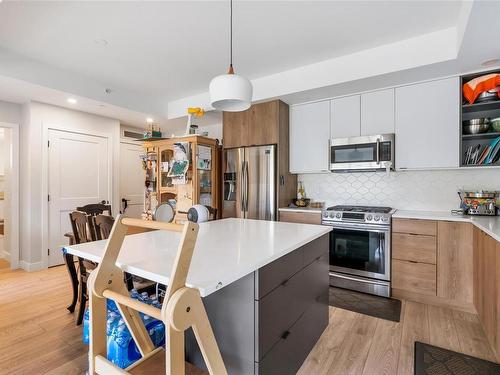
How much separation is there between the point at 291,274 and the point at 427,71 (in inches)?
97.8

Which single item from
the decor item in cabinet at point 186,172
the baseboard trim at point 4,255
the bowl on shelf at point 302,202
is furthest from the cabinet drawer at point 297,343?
the baseboard trim at point 4,255

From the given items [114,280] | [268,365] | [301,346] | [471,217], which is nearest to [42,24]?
[114,280]

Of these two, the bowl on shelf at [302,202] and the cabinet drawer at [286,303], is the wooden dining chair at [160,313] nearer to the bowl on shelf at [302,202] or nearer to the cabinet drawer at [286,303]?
the cabinet drawer at [286,303]

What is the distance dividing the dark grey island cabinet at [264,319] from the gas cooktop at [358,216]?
1422mm

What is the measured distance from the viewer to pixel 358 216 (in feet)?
9.68

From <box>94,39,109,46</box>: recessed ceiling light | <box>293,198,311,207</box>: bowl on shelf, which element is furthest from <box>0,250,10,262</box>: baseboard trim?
<box>293,198,311,207</box>: bowl on shelf

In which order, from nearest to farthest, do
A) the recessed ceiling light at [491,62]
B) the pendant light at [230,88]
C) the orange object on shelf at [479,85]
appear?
1. the pendant light at [230,88]
2. the recessed ceiling light at [491,62]
3. the orange object on shelf at [479,85]

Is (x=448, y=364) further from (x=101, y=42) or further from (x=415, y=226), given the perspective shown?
(x=101, y=42)

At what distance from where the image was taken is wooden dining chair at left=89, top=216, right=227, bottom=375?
87 cm

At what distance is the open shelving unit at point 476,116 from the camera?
104 inches

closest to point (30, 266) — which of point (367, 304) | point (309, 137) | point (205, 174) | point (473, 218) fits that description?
point (205, 174)

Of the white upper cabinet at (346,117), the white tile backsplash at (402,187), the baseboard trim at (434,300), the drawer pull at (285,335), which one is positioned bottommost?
the baseboard trim at (434,300)

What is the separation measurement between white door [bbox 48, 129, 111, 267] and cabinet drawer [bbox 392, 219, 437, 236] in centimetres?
434

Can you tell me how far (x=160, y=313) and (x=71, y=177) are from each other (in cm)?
409
